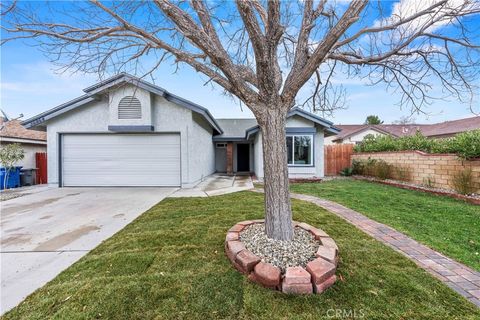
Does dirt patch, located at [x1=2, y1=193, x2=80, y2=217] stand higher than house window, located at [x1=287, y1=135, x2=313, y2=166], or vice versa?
house window, located at [x1=287, y1=135, x2=313, y2=166]

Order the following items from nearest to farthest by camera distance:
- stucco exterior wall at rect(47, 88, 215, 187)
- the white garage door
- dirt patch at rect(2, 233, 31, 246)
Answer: dirt patch at rect(2, 233, 31, 246) < stucco exterior wall at rect(47, 88, 215, 187) < the white garage door

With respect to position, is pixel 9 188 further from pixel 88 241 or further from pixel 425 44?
pixel 425 44

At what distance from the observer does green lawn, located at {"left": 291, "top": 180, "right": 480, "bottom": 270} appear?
3897 millimetres

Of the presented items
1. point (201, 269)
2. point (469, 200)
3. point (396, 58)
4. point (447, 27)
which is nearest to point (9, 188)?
point (201, 269)

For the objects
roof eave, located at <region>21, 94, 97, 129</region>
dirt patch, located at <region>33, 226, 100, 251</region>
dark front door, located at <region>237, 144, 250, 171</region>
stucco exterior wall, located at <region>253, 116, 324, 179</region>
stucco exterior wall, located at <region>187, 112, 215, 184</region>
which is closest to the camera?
dirt patch, located at <region>33, 226, 100, 251</region>

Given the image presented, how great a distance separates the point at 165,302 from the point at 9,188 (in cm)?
1309

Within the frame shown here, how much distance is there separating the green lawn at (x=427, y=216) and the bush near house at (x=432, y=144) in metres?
1.76

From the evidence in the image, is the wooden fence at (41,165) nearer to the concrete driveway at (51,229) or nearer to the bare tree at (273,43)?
the concrete driveway at (51,229)

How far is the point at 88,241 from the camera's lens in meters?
4.32

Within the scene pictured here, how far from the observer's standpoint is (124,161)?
10.6 m

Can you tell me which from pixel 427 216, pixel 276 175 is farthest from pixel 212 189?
pixel 427 216

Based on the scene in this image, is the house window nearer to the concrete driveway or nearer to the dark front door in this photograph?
the dark front door

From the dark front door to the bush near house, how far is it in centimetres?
795

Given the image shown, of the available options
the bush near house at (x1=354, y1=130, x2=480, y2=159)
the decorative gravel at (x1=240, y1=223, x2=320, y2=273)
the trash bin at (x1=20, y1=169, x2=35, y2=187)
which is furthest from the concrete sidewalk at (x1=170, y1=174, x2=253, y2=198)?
the trash bin at (x1=20, y1=169, x2=35, y2=187)
